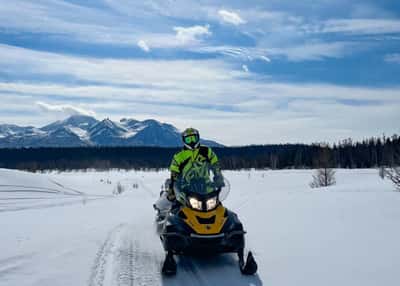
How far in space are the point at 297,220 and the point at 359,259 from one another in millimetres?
3986

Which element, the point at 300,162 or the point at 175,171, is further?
the point at 300,162

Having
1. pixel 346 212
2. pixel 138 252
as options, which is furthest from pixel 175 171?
pixel 346 212

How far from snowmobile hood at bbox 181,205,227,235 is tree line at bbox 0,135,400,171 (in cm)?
6926

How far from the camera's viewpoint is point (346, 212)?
11.2m

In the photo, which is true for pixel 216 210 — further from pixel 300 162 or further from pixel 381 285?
pixel 300 162

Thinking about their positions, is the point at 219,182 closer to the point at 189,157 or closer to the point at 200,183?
the point at 200,183

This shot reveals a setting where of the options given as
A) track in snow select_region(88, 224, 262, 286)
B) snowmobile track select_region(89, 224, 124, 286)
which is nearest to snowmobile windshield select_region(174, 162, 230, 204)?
track in snow select_region(88, 224, 262, 286)

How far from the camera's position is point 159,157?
411 ft

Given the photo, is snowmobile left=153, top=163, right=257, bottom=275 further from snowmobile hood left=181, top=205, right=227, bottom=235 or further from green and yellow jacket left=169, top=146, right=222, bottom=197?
green and yellow jacket left=169, top=146, right=222, bottom=197

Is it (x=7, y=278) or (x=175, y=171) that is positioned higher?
(x=175, y=171)

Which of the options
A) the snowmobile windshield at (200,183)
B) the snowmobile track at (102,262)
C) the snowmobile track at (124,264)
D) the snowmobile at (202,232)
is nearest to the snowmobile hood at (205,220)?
the snowmobile at (202,232)

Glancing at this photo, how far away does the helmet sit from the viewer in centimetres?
759

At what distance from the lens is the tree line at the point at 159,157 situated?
90.7 metres

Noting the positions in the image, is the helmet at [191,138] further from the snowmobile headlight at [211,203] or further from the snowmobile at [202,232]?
the snowmobile headlight at [211,203]
